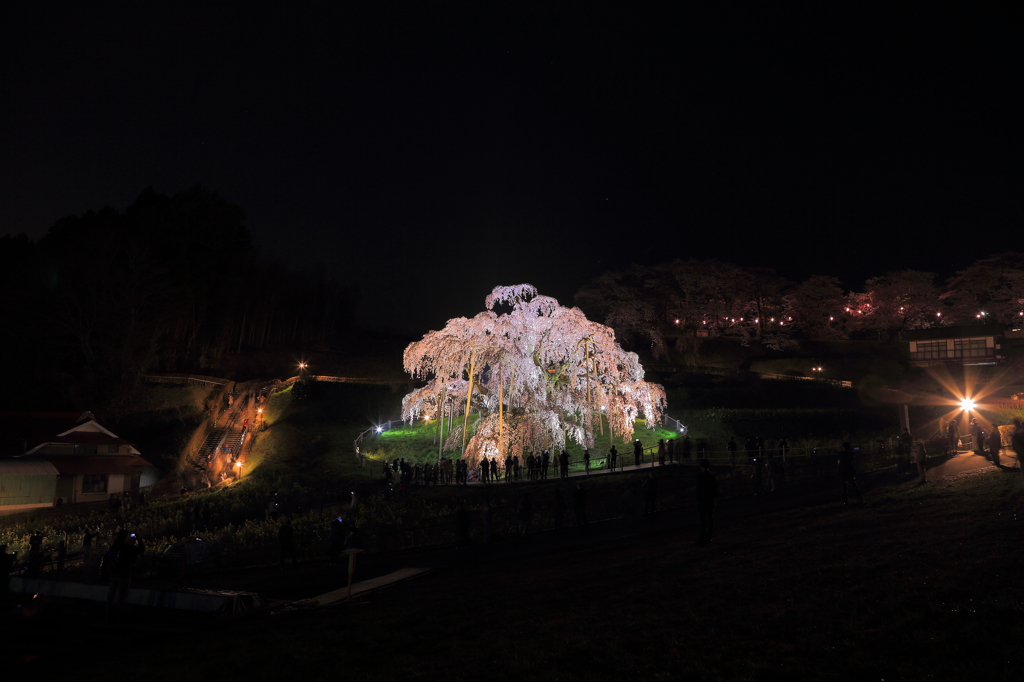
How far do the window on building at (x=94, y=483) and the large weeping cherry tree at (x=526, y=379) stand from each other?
Answer: 74.6 ft

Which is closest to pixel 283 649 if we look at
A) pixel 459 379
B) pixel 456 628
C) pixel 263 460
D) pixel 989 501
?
pixel 456 628

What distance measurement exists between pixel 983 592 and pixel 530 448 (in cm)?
2469

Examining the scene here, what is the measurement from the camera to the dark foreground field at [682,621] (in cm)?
575

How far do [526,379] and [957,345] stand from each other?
4169 centimetres

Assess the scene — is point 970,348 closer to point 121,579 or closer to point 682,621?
point 682,621

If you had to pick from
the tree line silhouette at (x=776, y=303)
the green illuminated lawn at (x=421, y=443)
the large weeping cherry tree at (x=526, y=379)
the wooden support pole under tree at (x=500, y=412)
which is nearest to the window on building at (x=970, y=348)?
the tree line silhouette at (x=776, y=303)

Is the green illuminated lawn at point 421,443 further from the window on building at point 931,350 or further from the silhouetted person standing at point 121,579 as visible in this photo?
the window on building at point 931,350

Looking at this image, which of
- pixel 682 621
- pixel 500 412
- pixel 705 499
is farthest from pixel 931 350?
pixel 682 621

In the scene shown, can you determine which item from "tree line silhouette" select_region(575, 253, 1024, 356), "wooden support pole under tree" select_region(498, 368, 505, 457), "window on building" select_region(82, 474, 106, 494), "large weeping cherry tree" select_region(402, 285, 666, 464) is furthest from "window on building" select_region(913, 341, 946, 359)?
"window on building" select_region(82, 474, 106, 494)

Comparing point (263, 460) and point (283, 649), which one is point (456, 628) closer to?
point (283, 649)

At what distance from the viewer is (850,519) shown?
1226 cm

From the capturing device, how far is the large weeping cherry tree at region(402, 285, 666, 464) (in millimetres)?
30828

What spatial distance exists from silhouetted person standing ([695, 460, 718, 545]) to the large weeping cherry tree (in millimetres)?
18619

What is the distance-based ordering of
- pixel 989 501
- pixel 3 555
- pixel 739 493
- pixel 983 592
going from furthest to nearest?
pixel 739 493 < pixel 3 555 < pixel 989 501 < pixel 983 592
